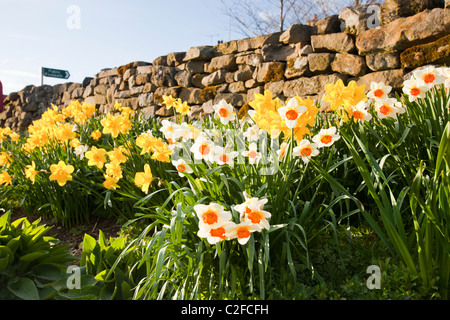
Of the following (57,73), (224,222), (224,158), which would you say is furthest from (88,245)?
(57,73)

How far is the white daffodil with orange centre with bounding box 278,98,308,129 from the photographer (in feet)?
5.05

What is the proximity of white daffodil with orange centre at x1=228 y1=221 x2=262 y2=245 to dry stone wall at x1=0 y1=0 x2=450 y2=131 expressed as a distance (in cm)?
354

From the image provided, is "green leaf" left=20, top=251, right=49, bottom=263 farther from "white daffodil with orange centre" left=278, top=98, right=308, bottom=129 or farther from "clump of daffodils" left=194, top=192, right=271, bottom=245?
"white daffodil with orange centre" left=278, top=98, right=308, bottom=129

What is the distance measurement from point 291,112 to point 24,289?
4.83ft

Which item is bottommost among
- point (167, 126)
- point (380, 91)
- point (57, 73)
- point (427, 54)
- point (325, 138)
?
point (325, 138)

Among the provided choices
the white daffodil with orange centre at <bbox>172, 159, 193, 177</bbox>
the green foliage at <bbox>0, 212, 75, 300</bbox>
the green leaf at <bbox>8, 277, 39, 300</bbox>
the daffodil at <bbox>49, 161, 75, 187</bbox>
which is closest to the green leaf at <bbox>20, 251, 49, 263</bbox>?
the green foliage at <bbox>0, 212, 75, 300</bbox>

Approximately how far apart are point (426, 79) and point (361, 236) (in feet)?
2.83

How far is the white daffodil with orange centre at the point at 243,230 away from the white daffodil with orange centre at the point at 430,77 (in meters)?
1.20

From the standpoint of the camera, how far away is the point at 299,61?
5094mm

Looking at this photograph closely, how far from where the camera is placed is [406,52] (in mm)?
4109

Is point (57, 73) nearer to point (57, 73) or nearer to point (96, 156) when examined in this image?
point (57, 73)
